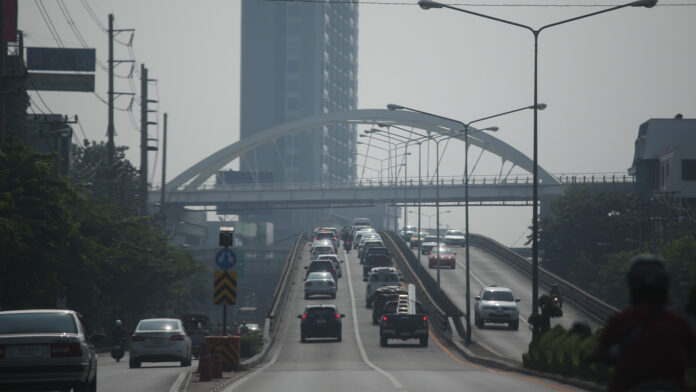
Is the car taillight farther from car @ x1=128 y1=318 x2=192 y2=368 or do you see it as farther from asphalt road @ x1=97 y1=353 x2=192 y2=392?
car @ x1=128 y1=318 x2=192 y2=368

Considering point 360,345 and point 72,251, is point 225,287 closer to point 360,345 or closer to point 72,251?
→ point 72,251

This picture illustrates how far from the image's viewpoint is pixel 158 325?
3069 cm

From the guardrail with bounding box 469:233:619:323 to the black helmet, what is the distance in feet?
143

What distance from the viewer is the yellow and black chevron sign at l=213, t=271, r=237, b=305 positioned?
25.4 m

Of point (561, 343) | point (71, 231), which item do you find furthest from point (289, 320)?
point (561, 343)

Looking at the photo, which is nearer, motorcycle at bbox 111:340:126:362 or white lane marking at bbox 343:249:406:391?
white lane marking at bbox 343:249:406:391

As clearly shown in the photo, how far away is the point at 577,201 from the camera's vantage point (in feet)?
315

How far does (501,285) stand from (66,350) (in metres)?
58.5

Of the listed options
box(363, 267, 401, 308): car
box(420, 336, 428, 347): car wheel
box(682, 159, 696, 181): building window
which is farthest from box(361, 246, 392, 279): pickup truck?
box(420, 336, 428, 347): car wheel

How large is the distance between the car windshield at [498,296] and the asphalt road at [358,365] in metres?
3.37

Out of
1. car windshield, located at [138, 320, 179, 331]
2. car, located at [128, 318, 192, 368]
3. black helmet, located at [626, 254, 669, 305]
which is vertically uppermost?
black helmet, located at [626, 254, 669, 305]

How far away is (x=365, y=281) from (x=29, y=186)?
4298 cm

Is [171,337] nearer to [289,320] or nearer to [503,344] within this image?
[503,344]

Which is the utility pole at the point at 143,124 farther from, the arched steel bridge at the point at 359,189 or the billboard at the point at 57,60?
the arched steel bridge at the point at 359,189
